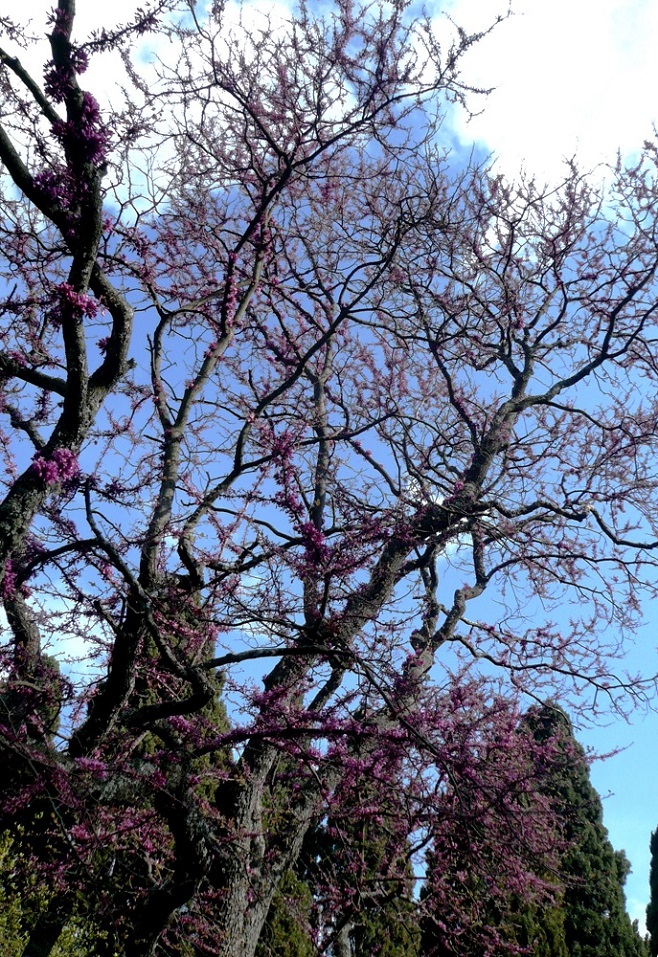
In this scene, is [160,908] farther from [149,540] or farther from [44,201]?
[44,201]

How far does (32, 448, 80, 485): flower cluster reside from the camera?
397 centimetres

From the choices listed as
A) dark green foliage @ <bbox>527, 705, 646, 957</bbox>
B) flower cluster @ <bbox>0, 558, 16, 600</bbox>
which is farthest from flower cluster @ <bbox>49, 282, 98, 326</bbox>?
dark green foliage @ <bbox>527, 705, 646, 957</bbox>

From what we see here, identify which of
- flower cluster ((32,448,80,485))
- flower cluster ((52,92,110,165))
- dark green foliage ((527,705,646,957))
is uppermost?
dark green foliage ((527,705,646,957))

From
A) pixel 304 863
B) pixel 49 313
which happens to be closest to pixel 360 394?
pixel 49 313

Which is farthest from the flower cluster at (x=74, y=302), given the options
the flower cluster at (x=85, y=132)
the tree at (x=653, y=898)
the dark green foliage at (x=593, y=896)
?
the tree at (x=653, y=898)

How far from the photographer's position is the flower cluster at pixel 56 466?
397 centimetres

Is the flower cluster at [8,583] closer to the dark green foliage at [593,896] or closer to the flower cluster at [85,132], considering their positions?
the flower cluster at [85,132]

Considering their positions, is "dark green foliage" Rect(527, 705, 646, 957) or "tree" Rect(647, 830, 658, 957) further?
"tree" Rect(647, 830, 658, 957)

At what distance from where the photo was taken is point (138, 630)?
4.71m

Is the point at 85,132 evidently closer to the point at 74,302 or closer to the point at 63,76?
the point at 63,76

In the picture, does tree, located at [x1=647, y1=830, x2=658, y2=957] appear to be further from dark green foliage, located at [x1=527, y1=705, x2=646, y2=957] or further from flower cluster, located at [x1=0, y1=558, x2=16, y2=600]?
flower cluster, located at [x1=0, y1=558, x2=16, y2=600]

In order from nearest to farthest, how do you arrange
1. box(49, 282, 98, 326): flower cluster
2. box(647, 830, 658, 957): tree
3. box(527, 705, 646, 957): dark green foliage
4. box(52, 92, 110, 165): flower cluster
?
box(52, 92, 110, 165): flower cluster
box(49, 282, 98, 326): flower cluster
box(527, 705, 646, 957): dark green foliage
box(647, 830, 658, 957): tree

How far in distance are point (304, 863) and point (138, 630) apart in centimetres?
746

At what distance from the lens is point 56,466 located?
400 centimetres
